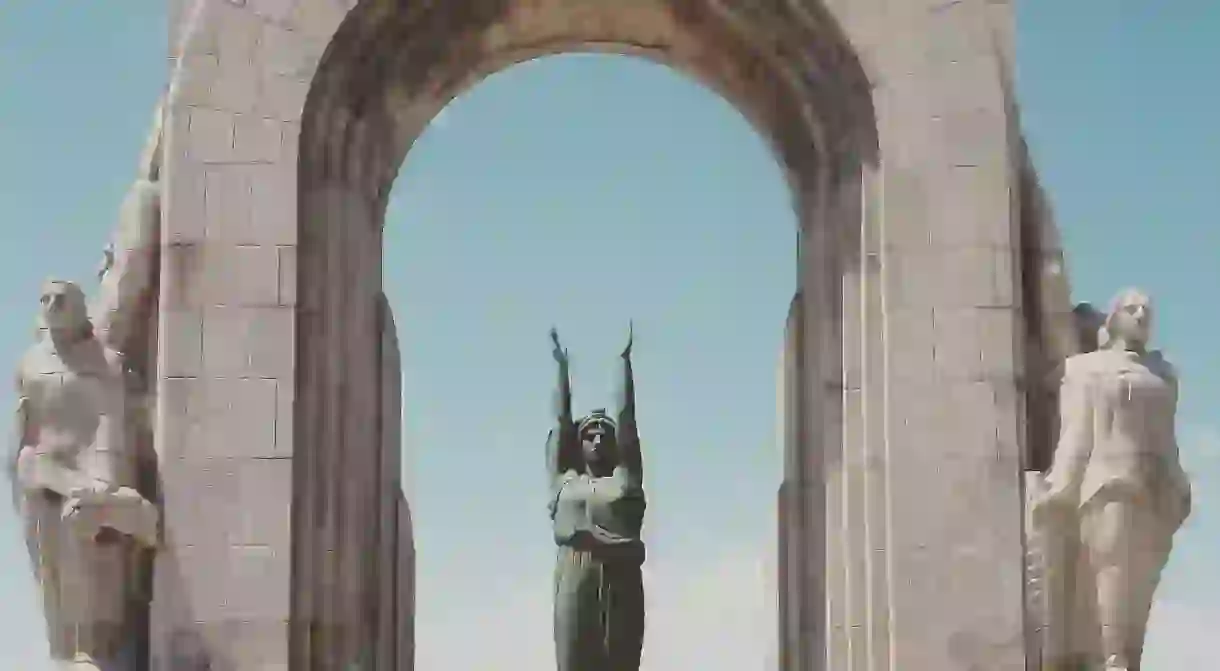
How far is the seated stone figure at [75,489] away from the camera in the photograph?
15.6 m

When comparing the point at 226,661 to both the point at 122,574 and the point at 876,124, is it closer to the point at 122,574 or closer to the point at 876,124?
the point at 122,574

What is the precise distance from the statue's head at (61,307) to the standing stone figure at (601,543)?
4.01 meters

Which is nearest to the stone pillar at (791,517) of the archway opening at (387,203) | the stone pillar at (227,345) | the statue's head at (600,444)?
the archway opening at (387,203)

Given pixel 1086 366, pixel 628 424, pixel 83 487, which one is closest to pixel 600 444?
pixel 628 424

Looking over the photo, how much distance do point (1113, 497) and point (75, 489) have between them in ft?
24.3

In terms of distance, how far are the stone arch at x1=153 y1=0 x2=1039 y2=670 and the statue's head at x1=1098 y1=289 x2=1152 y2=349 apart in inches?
28.8

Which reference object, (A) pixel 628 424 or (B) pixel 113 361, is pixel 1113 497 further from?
(B) pixel 113 361

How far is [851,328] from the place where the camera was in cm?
1719

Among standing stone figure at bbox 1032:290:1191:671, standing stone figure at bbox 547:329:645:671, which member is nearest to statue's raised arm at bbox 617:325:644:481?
standing stone figure at bbox 547:329:645:671

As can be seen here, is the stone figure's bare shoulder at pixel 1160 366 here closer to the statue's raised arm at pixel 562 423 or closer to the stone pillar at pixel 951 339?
the stone pillar at pixel 951 339

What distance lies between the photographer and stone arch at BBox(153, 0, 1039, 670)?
1603 centimetres

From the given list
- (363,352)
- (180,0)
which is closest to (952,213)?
(363,352)

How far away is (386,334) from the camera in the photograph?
18.2 metres

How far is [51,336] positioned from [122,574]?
1797 mm
